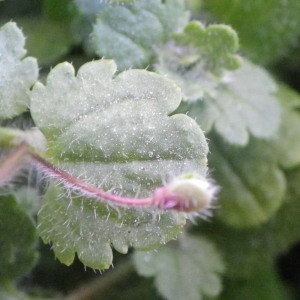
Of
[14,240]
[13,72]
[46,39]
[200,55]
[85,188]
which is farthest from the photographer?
[46,39]

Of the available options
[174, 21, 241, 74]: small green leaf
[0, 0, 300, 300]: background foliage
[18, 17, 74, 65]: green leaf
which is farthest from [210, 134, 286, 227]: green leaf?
[18, 17, 74, 65]: green leaf

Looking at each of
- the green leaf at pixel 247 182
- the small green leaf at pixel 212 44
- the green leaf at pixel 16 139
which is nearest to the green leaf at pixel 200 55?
the small green leaf at pixel 212 44

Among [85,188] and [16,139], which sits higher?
[85,188]

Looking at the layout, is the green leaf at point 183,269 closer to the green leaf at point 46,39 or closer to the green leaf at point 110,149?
the green leaf at point 110,149

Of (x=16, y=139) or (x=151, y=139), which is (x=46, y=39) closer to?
(x=16, y=139)

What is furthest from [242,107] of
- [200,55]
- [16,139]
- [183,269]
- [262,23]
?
[16,139]

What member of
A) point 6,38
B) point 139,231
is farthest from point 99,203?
point 6,38
